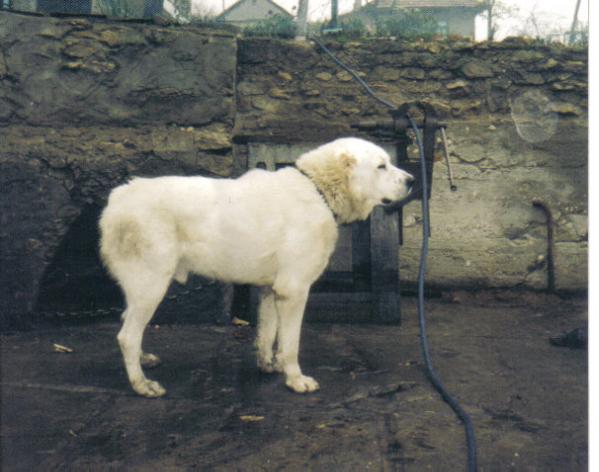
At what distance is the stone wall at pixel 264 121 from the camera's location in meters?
4.98

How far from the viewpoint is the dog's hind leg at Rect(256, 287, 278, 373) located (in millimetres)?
3957

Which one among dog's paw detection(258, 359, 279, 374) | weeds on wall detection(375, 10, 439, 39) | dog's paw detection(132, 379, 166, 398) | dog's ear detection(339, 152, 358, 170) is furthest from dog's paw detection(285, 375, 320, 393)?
weeds on wall detection(375, 10, 439, 39)

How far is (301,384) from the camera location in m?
3.60

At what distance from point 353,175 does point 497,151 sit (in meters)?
2.86

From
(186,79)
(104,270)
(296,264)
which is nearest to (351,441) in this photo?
(296,264)

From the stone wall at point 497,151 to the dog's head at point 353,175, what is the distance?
230cm

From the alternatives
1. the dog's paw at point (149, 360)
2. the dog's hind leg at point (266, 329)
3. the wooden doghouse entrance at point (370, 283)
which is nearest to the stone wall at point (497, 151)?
the wooden doghouse entrance at point (370, 283)

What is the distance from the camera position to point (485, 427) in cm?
310

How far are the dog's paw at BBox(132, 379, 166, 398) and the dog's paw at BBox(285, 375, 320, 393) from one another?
0.72 metres

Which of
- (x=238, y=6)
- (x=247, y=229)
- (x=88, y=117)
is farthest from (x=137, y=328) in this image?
(x=238, y=6)

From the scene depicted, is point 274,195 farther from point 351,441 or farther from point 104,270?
point 104,270

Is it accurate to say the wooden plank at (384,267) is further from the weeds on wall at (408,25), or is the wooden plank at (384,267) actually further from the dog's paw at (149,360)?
the weeds on wall at (408,25)

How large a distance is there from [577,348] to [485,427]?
189 cm

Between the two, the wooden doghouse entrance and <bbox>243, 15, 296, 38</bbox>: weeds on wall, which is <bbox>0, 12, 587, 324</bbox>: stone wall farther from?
<bbox>243, 15, 296, 38</bbox>: weeds on wall
